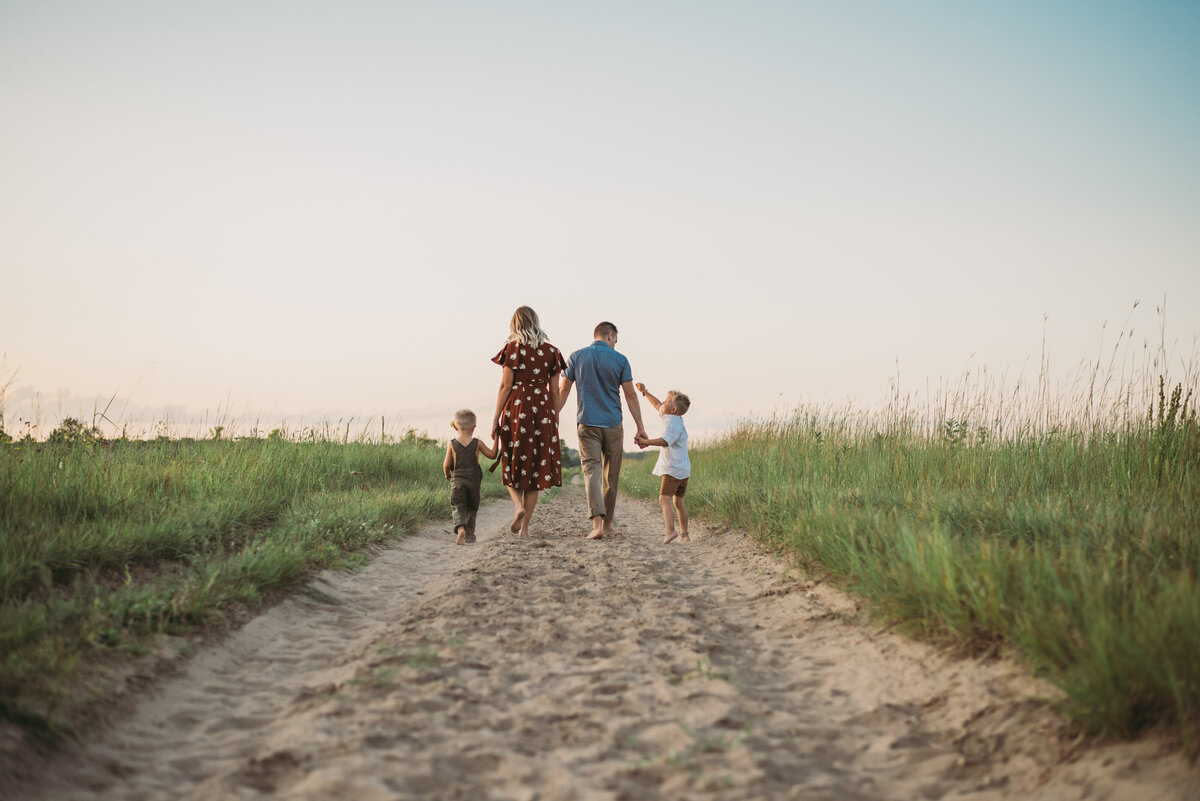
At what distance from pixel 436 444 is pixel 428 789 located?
18972 mm

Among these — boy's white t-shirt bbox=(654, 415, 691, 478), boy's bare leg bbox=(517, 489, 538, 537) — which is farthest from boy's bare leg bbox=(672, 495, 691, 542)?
boy's bare leg bbox=(517, 489, 538, 537)

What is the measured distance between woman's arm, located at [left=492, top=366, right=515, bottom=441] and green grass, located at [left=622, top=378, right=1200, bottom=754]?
306cm

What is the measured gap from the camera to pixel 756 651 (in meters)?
4.08

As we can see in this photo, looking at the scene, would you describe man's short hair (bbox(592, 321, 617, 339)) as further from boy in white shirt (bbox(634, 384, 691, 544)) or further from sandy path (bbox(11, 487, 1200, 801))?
sandy path (bbox(11, 487, 1200, 801))

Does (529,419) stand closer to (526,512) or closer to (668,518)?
(526,512)

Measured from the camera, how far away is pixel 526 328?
26.7 ft

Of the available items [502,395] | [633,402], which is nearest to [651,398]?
[633,402]

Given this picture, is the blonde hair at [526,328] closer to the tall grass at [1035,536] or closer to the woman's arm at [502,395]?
the woman's arm at [502,395]

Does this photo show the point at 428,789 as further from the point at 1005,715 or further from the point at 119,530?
the point at 119,530

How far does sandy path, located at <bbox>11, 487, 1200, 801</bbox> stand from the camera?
2.48 metres

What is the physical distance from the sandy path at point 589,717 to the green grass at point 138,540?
325 millimetres

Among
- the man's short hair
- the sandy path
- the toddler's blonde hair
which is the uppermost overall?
the man's short hair

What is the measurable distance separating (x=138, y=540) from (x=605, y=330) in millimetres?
5110

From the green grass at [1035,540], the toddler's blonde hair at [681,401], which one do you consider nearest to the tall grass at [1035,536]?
the green grass at [1035,540]
